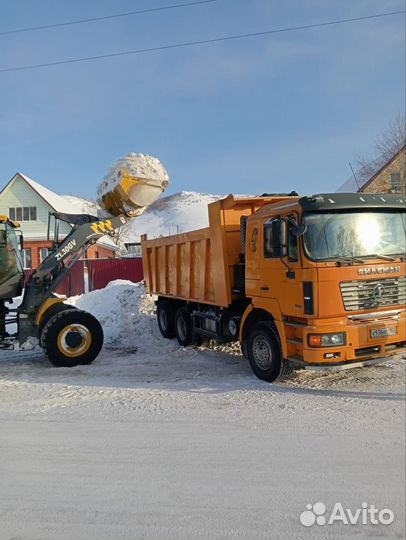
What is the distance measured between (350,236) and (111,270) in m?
20.5

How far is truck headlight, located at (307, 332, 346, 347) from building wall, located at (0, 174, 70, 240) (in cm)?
3008

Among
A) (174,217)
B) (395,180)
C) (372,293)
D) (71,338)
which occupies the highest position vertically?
(174,217)

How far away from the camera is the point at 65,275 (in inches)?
343

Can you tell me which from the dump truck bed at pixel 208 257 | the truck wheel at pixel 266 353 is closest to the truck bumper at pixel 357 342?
the truck wheel at pixel 266 353

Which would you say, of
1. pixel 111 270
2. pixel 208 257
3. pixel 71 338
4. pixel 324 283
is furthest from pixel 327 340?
pixel 111 270

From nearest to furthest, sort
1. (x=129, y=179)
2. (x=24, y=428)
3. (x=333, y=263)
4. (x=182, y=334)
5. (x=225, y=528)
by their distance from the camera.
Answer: (x=225, y=528) → (x=24, y=428) → (x=333, y=263) → (x=129, y=179) → (x=182, y=334)

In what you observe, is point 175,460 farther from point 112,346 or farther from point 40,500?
point 112,346

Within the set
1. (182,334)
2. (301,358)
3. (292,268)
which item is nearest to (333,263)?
(292,268)

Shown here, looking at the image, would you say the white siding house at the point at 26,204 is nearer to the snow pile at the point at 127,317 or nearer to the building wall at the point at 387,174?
the snow pile at the point at 127,317

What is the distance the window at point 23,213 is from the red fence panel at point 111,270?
1056 cm

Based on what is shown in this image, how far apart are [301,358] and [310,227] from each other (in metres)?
1.68

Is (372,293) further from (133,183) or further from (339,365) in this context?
(133,183)

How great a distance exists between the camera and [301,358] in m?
5.81

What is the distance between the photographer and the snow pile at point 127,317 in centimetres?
1061
